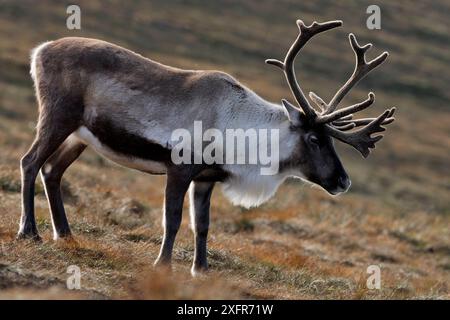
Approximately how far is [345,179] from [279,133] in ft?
2.74

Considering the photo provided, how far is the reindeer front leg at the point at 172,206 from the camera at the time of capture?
841cm

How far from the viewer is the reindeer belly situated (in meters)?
8.52

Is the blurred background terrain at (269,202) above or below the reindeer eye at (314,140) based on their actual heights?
below

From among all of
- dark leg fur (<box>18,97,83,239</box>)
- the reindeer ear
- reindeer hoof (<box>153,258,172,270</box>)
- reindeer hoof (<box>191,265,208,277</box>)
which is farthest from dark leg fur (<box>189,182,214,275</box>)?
dark leg fur (<box>18,97,83,239</box>)

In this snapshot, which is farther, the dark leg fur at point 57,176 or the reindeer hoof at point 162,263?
Result: the dark leg fur at point 57,176

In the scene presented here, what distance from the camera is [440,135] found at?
4269 cm

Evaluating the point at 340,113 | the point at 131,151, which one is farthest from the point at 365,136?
the point at 131,151

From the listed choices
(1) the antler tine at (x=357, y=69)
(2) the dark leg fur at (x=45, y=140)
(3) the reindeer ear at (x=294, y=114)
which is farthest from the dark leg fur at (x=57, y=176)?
(1) the antler tine at (x=357, y=69)

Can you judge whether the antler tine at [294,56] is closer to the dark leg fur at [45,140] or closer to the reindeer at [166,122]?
the reindeer at [166,122]

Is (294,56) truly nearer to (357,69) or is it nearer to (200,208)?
(357,69)

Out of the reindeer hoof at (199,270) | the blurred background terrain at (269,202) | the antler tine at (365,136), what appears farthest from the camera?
the antler tine at (365,136)

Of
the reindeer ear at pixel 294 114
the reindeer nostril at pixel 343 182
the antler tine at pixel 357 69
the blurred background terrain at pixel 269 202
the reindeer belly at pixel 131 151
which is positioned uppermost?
the antler tine at pixel 357 69

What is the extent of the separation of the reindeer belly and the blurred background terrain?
2.92 feet

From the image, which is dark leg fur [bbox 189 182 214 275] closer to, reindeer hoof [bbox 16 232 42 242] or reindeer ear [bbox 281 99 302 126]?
reindeer ear [bbox 281 99 302 126]
